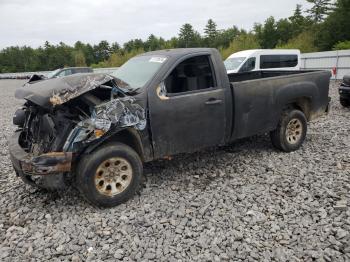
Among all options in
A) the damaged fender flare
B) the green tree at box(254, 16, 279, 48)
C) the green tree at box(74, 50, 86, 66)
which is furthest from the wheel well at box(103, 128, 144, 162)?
the green tree at box(74, 50, 86, 66)

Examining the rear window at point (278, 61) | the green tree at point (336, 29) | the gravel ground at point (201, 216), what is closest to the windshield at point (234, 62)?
the rear window at point (278, 61)

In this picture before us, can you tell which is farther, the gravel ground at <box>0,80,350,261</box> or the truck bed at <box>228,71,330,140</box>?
the truck bed at <box>228,71,330,140</box>

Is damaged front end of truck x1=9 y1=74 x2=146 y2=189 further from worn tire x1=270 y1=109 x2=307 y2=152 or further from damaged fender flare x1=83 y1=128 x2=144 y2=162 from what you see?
worn tire x1=270 y1=109 x2=307 y2=152

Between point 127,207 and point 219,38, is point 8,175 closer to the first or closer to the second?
point 127,207

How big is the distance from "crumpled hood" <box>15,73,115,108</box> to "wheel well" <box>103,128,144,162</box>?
27.3 inches

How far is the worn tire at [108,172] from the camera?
389cm

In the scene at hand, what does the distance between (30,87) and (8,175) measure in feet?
6.74

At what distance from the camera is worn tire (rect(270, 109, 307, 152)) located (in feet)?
19.1

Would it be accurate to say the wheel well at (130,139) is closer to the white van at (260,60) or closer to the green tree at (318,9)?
the white van at (260,60)

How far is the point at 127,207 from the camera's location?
13.7ft

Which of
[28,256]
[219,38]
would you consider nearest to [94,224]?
[28,256]

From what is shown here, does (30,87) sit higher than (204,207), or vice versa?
(30,87)

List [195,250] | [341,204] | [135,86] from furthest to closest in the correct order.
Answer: [135,86]
[341,204]
[195,250]

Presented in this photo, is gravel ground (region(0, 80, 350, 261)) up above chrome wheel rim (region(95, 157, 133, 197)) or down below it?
below
